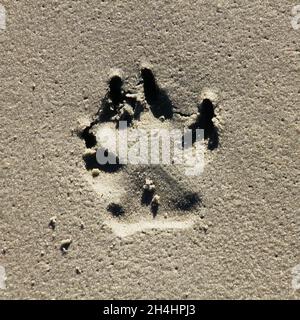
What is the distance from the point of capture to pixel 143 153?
2.06m

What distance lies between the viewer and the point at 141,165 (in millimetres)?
2053

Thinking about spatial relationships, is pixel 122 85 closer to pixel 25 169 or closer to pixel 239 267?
pixel 25 169

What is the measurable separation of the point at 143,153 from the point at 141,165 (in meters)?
0.05

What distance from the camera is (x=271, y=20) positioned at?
6.68ft

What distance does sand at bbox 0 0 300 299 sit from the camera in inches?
79.7

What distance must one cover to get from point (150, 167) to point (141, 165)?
0.11 feet

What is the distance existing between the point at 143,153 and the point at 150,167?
0.06 m

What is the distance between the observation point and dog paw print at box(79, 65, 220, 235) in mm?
2043

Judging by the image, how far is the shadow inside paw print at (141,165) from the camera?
6.70 ft

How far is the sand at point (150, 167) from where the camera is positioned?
2023mm

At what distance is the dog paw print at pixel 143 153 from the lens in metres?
2.04

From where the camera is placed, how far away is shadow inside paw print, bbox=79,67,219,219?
2.04m
